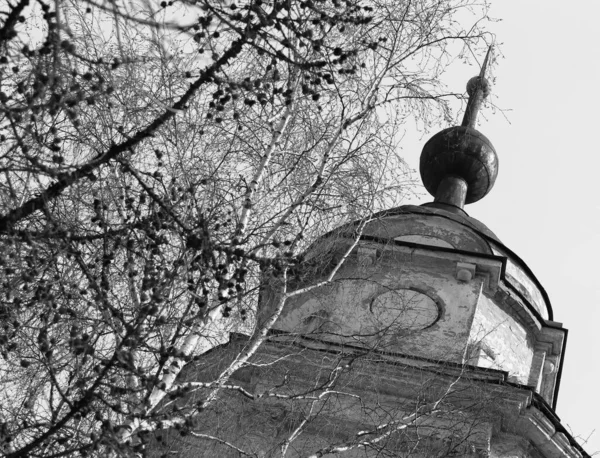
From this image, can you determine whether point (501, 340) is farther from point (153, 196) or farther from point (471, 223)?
point (153, 196)

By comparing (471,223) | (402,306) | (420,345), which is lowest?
(420,345)

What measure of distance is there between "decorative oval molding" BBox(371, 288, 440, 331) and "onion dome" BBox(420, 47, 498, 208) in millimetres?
3865

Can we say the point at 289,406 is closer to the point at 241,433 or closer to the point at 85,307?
the point at 241,433

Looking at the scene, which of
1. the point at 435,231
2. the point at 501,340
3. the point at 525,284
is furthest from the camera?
the point at 525,284

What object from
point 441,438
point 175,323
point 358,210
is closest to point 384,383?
point 441,438

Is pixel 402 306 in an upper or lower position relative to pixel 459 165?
lower

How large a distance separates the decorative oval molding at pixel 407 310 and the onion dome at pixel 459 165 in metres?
3.87

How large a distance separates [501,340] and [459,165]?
13.0 ft

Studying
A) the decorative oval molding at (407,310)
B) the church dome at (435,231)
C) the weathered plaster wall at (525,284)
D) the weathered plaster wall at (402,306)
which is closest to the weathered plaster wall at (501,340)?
the weathered plaster wall at (402,306)

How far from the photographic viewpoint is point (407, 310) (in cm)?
1645

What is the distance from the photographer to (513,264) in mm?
18875

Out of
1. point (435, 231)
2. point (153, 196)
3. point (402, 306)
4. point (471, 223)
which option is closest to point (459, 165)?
point (471, 223)

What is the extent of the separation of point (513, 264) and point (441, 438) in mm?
5038

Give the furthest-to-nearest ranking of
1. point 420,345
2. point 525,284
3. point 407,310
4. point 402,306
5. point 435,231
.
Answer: point 525,284, point 435,231, point 402,306, point 407,310, point 420,345
